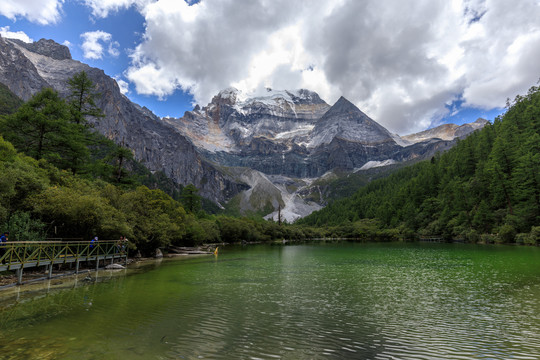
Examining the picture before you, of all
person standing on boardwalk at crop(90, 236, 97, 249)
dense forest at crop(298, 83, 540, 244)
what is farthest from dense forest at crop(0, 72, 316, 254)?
dense forest at crop(298, 83, 540, 244)

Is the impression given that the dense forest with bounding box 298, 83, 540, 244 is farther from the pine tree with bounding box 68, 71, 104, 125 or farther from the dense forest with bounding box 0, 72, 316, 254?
the pine tree with bounding box 68, 71, 104, 125

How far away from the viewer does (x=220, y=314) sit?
14523mm

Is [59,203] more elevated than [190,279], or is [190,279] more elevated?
[59,203]

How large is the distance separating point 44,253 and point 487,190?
343 ft

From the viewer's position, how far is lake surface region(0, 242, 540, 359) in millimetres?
9641

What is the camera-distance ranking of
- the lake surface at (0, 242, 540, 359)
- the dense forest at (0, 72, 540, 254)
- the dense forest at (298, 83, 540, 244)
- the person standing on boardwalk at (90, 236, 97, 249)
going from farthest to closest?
the dense forest at (298, 83, 540, 244) < the person standing on boardwalk at (90, 236, 97, 249) < the dense forest at (0, 72, 540, 254) < the lake surface at (0, 242, 540, 359)

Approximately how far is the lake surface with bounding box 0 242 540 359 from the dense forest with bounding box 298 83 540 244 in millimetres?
58128

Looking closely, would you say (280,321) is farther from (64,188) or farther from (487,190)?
(487,190)

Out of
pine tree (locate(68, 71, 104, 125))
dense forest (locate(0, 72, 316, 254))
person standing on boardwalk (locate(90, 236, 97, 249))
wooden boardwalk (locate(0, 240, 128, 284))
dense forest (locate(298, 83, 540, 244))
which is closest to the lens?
wooden boardwalk (locate(0, 240, 128, 284))

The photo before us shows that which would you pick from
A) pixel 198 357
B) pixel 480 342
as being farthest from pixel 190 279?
pixel 480 342

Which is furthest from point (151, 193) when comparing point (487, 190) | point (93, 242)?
point (487, 190)

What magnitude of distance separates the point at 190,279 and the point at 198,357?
59.3 feet

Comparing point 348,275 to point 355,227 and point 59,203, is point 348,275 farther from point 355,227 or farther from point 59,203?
point 355,227

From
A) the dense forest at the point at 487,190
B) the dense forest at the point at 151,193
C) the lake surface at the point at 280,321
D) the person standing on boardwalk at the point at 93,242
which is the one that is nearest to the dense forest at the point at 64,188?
the dense forest at the point at 151,193
